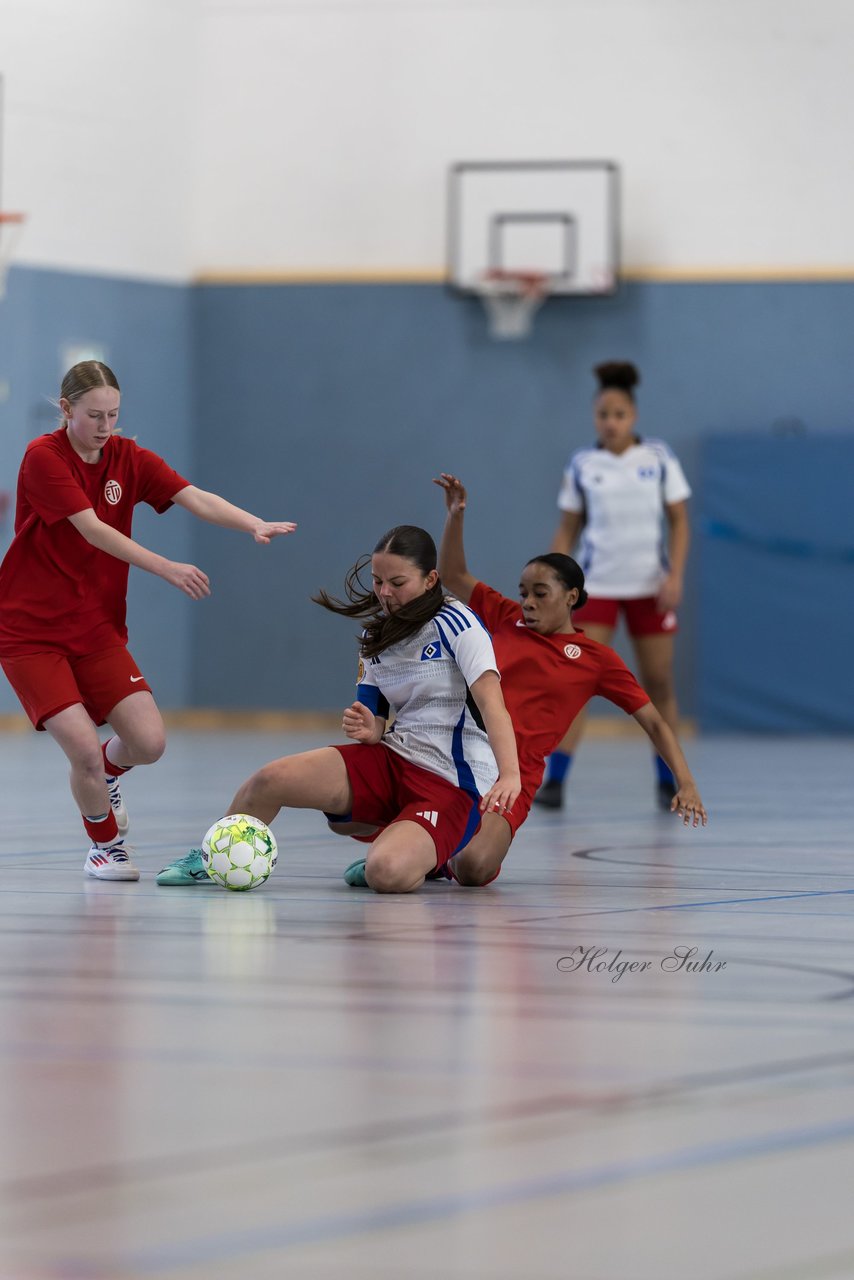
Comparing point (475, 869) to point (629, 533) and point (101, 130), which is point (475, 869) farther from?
point (101, 130)

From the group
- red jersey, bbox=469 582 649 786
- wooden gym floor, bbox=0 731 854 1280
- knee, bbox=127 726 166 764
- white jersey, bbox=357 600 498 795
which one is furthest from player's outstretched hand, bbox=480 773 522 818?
knee, bbox=127 726 166 764

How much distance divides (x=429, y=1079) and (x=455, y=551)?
296 cm

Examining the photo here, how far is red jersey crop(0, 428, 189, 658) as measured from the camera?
5066mm

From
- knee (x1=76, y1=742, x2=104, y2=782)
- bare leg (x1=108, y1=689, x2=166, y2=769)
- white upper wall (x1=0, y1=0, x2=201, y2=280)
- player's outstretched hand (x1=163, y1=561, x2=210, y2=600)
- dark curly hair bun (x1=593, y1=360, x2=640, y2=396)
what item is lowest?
knee (x1=76, y1=742, x2=104, y2=782)

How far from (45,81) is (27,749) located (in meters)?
5.06

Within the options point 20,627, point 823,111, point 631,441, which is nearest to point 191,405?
point 823,111

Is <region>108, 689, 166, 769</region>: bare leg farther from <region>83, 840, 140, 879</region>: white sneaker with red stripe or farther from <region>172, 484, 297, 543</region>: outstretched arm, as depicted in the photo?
<region>172, 484, 297, 543</region>: outstretched arm

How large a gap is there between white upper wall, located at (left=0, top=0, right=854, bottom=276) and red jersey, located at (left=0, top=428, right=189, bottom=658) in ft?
28.7

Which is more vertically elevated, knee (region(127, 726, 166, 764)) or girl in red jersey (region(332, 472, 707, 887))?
girl in red jersey (region(332, 472, 707, 887))

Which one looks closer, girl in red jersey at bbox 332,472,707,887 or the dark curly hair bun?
girl in red jersey at bbox 332,472,707,887

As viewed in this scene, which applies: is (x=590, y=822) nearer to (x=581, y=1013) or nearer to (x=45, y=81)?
(x=581, y=1013)

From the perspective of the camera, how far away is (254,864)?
4809mm

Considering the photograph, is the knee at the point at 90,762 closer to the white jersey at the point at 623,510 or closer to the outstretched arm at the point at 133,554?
the outstretched arm at the point at 133,554

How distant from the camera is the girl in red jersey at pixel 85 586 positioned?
503 centimetres
